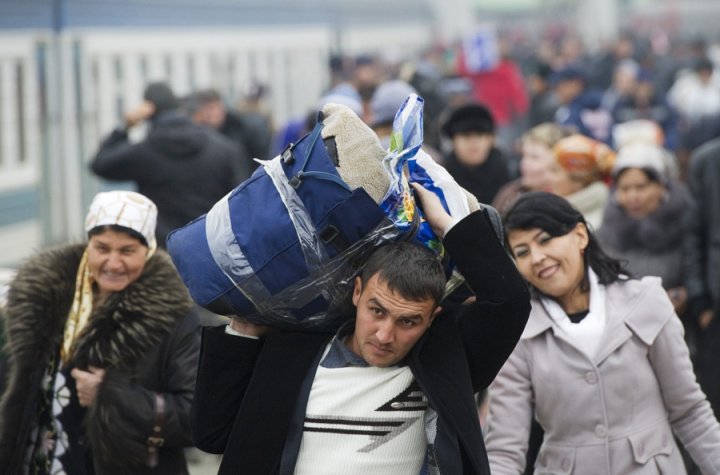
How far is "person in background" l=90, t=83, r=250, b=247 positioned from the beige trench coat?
14.3ft

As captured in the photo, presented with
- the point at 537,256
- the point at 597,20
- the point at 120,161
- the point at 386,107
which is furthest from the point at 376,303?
the point at 597,20

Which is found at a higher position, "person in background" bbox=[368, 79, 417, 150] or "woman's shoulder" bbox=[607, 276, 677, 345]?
"person in background" bbox=[368, 79, 417, 150]

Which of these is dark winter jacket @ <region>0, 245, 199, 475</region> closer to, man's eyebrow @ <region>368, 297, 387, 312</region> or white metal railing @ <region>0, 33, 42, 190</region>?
man's eyebrow @ <region>368, 297, 387, 312</region>

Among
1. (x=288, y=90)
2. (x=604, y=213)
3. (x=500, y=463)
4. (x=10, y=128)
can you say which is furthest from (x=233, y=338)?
(x=288, y=90)

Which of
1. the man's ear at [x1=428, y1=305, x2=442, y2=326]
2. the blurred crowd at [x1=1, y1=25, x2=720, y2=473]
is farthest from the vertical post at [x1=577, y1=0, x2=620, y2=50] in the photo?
the man's ear at [x1=428, y1=305, x2=442, y2=326]

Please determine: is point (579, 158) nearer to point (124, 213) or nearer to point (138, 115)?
point (124, 213)

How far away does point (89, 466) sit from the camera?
3914 mm

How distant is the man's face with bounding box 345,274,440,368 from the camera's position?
2.88 m

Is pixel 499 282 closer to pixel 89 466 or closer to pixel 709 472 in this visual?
pixel 709 472

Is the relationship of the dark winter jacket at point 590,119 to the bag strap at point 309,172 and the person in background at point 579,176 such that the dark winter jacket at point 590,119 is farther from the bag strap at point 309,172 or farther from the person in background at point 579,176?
the bag strap at point 309,172

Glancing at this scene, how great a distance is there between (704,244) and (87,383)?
11.4ft

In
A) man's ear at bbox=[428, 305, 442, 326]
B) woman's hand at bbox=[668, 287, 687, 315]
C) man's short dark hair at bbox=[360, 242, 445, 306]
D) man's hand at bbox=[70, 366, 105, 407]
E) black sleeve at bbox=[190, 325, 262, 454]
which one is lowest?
woman's hand at bbox=[668, 287, 687, 315]

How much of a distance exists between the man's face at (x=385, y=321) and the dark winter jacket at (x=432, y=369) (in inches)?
2.6

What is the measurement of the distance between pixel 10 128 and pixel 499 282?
784 centimetres
